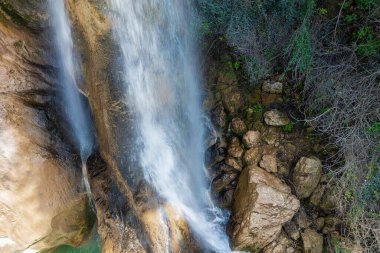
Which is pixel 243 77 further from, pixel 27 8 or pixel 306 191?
pixel 27 8

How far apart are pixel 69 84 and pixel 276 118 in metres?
2.23

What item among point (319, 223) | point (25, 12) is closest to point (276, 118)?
point (319, 223)

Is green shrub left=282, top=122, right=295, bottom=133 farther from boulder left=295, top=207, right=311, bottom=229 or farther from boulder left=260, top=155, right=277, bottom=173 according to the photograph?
boulder left=295, top=207, right=311, bottom=229

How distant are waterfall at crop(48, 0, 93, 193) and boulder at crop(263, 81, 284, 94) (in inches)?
76.9

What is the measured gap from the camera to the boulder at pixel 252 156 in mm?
3216

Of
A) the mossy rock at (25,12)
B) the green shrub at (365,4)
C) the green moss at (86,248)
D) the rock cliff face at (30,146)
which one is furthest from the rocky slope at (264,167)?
the mossy rock at (25,12)

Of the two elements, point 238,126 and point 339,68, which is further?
point 238,126

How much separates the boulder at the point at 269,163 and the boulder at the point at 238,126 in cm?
38

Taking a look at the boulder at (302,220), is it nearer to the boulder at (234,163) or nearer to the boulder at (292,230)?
the boulder at (292,230)

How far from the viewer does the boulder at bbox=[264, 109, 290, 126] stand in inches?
127

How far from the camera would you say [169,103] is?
3174mm

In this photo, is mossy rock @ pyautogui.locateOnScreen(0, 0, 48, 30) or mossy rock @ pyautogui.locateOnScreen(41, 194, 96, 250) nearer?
mossy rock @ pyautogui.locateOnScreen(0, 0, 48, 30)

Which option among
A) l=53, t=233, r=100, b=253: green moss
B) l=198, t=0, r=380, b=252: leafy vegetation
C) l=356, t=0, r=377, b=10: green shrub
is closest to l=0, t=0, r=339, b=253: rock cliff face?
l=53, t=233, r=100, b=253: green moss

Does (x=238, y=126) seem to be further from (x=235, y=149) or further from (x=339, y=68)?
(x=339, y=68)
